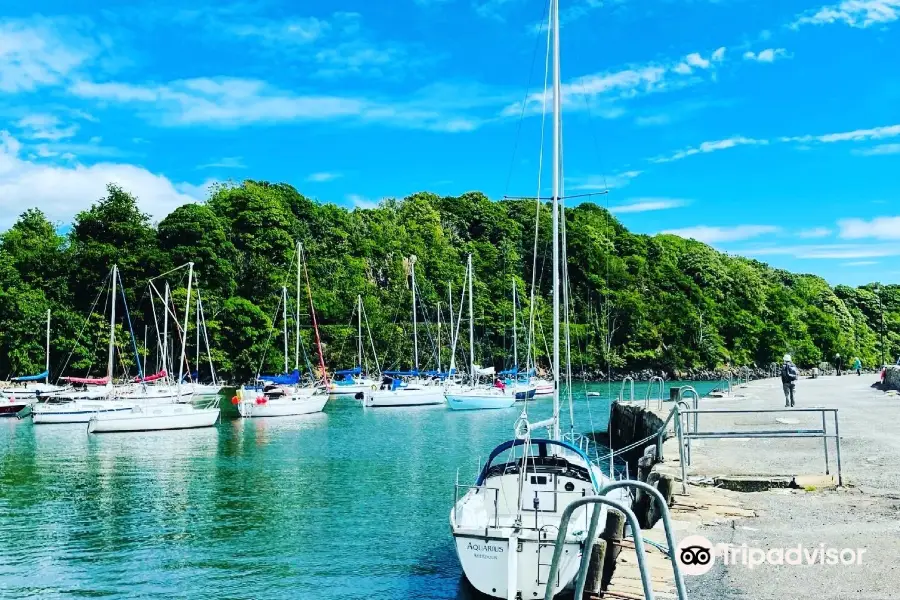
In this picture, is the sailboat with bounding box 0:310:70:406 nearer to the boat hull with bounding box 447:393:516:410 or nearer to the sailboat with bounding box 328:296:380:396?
the sailboat with bounding box 328:296:380:396

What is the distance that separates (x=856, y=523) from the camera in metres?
11.8

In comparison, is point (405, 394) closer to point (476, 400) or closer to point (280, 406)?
point (476, 400)

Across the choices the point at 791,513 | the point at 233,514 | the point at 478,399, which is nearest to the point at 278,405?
the point at 478,399

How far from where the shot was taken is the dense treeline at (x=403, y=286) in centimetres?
7706

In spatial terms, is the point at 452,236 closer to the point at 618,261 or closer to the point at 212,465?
the point at 618,261

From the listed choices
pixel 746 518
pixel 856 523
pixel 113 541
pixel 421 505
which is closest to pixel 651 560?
pixel 746 518

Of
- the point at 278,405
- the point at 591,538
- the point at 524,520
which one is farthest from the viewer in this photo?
the point at 278,405

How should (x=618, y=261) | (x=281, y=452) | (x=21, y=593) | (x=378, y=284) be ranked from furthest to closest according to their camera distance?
(x=618, y=261) < (x=378, y=284) < (x=281, y=452) < (x=21, y=593)

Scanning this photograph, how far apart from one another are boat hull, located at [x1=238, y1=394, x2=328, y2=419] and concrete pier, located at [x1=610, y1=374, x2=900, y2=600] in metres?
34.2

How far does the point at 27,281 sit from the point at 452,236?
181 ft

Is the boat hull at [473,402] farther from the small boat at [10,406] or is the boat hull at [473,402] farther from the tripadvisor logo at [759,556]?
the tripadvisor logo at [759,556]

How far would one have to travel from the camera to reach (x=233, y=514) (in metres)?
21.9

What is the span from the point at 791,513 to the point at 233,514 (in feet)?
49.5

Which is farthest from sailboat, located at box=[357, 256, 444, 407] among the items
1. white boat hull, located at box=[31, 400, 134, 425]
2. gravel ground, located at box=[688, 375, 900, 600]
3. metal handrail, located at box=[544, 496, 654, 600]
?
metal handrail, located at box=[544, 496, 654, 600]
